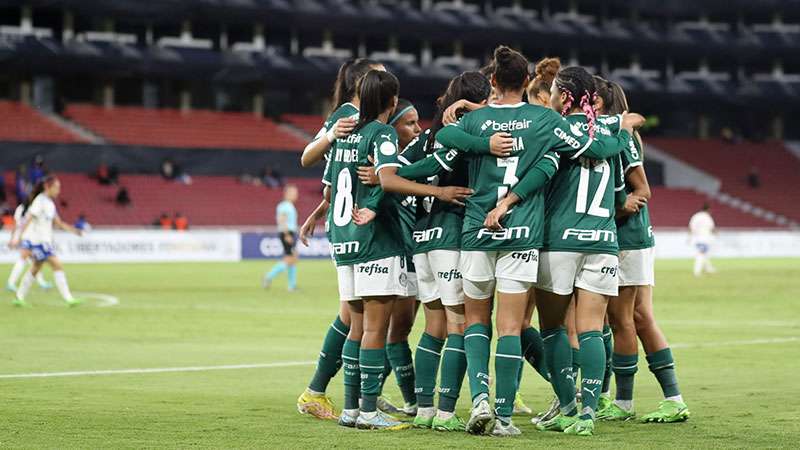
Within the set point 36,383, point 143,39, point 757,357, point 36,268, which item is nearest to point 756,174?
point 143,39

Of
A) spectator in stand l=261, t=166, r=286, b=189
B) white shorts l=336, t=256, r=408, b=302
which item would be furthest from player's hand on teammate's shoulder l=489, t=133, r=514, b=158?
spectator in stand l=261, t=166, r=286, b=189

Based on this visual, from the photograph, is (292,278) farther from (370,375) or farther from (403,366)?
(370,375)

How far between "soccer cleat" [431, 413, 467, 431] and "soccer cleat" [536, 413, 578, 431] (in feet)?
1.79

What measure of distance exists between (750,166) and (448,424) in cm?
7004

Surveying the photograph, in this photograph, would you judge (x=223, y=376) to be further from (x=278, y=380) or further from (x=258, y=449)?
(x=258, y=449)

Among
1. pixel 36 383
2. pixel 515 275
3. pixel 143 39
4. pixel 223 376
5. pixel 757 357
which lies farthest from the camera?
pixel 143 39

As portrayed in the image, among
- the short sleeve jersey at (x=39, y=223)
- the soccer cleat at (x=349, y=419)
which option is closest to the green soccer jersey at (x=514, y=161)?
the soccer cleat at (x=349, y=419)

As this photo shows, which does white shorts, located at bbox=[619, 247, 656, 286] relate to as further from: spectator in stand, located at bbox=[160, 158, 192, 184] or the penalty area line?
spectator in stand, located at bbox=[160, 158, 192, 184]

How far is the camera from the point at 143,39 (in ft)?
212

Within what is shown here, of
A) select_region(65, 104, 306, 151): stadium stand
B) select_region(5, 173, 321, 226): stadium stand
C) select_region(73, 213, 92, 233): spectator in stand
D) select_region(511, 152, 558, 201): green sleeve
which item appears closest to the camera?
select_region(511, 152, 558, 201): green sleeve

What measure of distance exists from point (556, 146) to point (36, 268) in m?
16.8

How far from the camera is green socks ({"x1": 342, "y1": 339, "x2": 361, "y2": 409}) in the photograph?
9.68m

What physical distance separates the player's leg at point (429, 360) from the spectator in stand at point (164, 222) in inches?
1583

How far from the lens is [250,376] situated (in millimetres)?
13133
